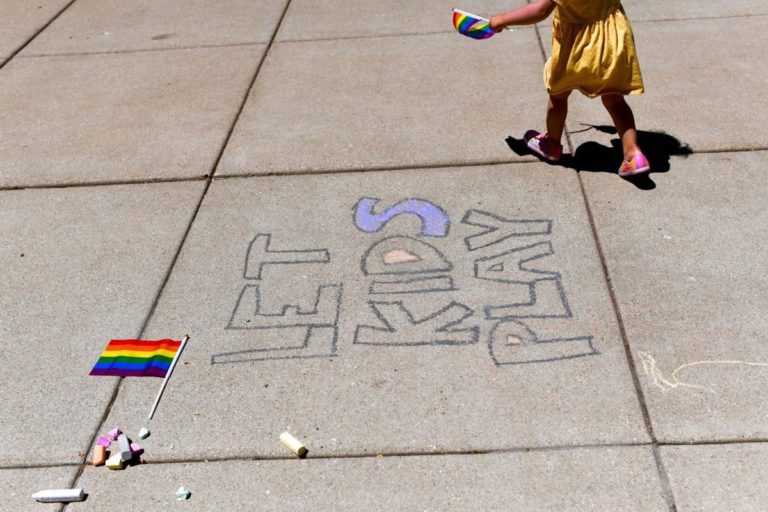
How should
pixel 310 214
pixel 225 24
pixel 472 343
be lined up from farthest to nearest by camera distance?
pixel 225 24, pixel 310 214, pixel 472 343

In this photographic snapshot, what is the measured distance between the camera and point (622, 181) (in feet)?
15.0

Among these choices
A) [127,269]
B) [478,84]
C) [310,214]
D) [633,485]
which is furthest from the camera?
[478,84]

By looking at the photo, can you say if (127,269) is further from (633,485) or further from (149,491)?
(633,485)

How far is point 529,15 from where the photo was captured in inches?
168

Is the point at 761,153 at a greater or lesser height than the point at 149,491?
lesser

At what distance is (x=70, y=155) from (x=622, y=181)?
314 centimetres

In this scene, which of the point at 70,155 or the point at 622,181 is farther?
the point at 70,155

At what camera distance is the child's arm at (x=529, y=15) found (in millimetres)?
4230

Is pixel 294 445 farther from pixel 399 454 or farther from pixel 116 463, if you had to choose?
pixel 116 463

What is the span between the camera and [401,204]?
4.49 m

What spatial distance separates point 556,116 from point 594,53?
0.46 metres

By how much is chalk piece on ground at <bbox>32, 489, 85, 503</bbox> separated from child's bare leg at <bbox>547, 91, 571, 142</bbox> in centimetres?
295

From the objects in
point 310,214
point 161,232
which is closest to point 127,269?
point 161,232

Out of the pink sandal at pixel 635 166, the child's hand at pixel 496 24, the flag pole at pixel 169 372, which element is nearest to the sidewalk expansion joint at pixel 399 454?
the flag pole at pixel 169 372
